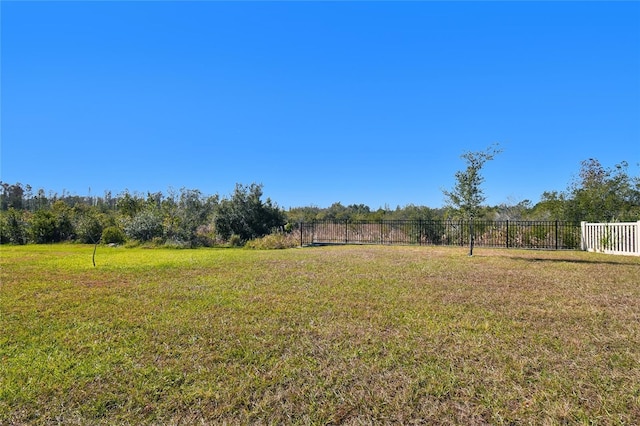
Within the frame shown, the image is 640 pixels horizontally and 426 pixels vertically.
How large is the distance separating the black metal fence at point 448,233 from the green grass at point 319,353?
9112 mm

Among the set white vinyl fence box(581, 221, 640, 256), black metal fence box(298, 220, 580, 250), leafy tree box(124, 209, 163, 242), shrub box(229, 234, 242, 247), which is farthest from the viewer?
leafy tree box(124, 209, 163, 242)

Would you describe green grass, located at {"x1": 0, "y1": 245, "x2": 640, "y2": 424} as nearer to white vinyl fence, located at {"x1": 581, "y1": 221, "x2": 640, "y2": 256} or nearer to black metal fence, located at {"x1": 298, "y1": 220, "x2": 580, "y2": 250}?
white vinyl fence, located at {"x1": 581, "y1": 221, "x2": 640, "y2": 256}

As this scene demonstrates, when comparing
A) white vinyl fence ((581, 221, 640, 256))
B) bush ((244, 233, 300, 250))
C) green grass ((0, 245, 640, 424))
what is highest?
white vinyl fence ((581, 221, 640, 256))

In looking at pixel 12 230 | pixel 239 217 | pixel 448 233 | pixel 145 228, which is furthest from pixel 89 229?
pixel 448 233

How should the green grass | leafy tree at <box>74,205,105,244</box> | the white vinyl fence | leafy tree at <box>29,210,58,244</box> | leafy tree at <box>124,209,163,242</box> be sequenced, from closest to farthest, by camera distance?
the green grass
the white vinyl fence
leafy tree at <box>124,209,163,242</box>
leafy tree at <box>74,205,105,244</box>
leafy tree at <box>29,210,58,244</box>

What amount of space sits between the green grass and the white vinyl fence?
6.95m

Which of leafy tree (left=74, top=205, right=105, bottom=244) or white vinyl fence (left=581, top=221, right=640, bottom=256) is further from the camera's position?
leafy tree (left=74, top=205, right=105, bottom=244)

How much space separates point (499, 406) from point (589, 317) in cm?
286

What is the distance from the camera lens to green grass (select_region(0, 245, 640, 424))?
2.29 m

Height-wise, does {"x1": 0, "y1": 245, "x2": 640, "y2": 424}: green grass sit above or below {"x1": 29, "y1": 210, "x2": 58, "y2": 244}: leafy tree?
below

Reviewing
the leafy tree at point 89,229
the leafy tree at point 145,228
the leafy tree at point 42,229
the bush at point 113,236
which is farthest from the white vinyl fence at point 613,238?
the leafy tree at point 42,229

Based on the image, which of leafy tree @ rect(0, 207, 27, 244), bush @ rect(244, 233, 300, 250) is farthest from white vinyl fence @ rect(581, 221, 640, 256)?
leafy tree @ rect(0, 207, 27, 244)

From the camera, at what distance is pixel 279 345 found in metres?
3.31

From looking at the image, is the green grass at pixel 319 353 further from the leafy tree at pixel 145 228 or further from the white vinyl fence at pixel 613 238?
the leafy tree at pixel 145 228
